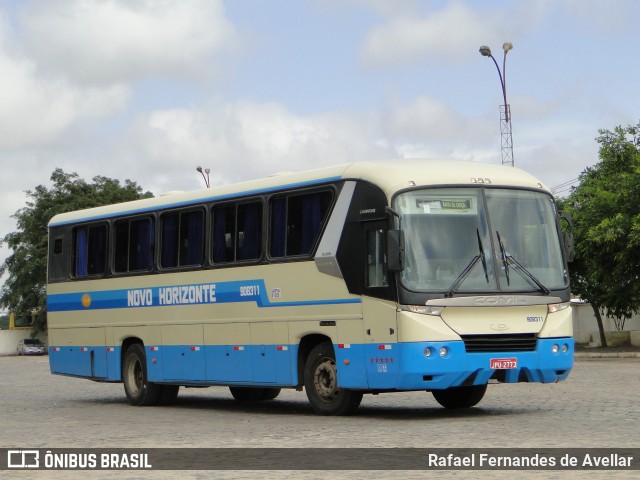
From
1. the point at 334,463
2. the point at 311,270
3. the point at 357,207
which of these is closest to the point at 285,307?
the point at 311,270

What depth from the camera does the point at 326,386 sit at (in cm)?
1886

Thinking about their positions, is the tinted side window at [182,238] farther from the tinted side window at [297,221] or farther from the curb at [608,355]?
the curb at [608,355]

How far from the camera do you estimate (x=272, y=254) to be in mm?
19844

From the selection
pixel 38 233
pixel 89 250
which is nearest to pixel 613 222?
pixel 89 250

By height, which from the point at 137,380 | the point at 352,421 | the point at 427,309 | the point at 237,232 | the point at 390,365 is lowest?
the point at 352,421

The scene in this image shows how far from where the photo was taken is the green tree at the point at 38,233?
9138 centimetres

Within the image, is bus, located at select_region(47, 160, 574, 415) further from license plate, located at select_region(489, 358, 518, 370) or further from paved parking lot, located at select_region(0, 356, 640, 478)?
paved parking lot, located at select_region(0, 356, 640, 478)

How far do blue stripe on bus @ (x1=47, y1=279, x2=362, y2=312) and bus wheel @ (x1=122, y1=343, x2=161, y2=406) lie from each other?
0.87m

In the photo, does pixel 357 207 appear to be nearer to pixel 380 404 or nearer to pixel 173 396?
pixel 380 404

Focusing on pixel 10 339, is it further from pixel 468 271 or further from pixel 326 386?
pixel 468 271

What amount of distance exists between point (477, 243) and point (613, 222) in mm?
24588

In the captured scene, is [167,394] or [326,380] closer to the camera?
[326,380]

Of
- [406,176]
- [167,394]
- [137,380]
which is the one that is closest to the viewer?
[406,176]

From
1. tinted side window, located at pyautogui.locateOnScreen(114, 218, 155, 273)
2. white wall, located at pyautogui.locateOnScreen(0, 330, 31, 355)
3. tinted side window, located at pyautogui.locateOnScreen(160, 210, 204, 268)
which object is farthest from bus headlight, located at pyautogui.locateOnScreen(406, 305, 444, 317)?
white wall, located at pyautogui.locateOnScreen(0, 330, 31, 355)
